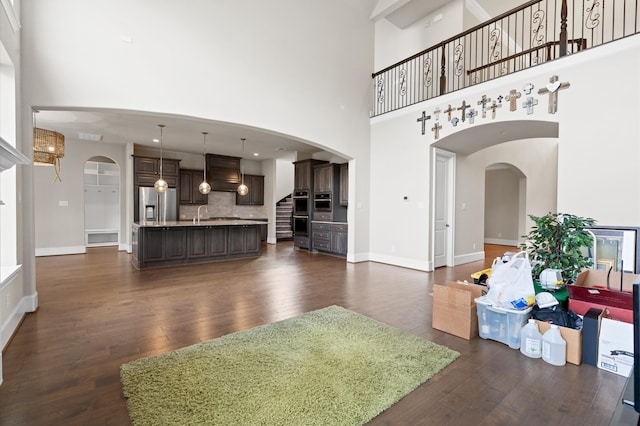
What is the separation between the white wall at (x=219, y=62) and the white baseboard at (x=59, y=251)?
562 centimetres

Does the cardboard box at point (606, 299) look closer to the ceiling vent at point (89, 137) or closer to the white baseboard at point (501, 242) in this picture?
the white baseboard at point (501, 242)

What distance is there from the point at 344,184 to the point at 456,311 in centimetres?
504

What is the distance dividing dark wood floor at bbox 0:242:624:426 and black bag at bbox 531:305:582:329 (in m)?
0.33

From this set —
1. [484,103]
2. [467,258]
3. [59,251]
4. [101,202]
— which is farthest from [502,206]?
[59,251]

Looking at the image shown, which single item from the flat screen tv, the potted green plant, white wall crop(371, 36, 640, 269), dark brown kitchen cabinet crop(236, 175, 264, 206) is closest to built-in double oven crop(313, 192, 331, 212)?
white wall crop(371, 36, 640, 269)

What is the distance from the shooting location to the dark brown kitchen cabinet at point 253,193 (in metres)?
10.0

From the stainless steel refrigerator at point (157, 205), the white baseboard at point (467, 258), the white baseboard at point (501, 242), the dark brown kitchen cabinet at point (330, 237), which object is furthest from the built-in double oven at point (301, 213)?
the white baseboard at point (501, 242)

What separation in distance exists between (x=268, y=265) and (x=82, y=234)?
5.34 meters

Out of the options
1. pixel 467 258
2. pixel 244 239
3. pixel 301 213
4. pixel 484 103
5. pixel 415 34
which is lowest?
pixel 467 258

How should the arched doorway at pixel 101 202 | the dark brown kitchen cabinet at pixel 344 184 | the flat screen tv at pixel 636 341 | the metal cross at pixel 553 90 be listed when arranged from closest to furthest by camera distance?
the flat screen tv at pixel 636 341 → the metal cross at pixel 553 90 → the dark brown kitchen cabinet at pixel 344 184 → the arched doorway at pixel 101 202

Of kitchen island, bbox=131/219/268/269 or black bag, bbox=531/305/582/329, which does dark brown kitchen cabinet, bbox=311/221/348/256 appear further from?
black bag, bbox=531/305/582/329

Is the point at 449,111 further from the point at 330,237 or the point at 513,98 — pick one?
the point at 330,237

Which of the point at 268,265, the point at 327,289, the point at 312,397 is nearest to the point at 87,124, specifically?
the point at 268,265

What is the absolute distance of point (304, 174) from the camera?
8.45 meters
